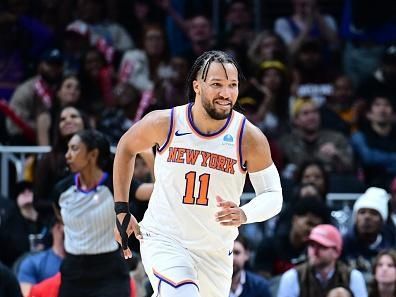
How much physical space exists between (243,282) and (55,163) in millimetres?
1966

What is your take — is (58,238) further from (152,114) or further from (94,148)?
(152,114)

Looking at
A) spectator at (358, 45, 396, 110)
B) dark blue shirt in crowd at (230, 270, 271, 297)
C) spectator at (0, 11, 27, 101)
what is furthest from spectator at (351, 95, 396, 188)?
spectator at (0, 11, 27, 101)

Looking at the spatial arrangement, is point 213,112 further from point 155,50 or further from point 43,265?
point 155,50

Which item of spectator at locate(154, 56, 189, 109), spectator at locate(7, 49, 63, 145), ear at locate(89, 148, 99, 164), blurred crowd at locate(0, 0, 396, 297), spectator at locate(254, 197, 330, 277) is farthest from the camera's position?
spectator at locate(154, 56, 189, 109)

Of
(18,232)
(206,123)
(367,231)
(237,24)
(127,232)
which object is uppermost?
(237,24)

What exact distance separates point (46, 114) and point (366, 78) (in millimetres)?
4167

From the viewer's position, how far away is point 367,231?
11680mm

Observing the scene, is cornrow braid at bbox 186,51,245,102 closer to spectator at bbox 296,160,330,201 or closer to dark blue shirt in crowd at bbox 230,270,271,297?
dark blue shirt in crowd at bbox 230,270,271,297

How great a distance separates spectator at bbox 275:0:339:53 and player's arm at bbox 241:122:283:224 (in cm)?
703

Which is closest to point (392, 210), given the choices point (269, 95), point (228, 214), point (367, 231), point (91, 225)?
point (367, 231)

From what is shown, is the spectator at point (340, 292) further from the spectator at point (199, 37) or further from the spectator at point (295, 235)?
the spectator at point (199, 37)

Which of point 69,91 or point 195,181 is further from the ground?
point 69,91

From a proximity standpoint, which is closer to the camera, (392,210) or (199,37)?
(392,210)

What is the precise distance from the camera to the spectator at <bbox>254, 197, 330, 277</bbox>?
11477 mm
